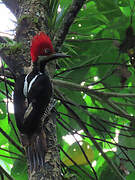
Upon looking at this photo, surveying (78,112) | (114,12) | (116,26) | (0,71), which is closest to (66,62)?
(78,112)

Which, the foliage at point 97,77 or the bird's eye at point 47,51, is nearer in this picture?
the foliage at point 97,77

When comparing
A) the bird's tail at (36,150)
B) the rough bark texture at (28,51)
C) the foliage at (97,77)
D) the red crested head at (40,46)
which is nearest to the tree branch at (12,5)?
the rough bark texture at (28,51)

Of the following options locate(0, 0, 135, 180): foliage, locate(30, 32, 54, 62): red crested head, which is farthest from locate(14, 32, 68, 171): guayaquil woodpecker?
locate(0, 0, 135, 180): foliage

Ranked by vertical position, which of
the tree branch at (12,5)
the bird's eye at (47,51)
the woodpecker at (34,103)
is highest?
the tree branch at (12,5)

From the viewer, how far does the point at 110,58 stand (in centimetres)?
182

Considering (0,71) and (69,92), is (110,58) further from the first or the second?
(0,71)

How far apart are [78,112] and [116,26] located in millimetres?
1275

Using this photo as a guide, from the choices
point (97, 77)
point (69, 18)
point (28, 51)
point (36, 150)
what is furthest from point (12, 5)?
point (36, 150)

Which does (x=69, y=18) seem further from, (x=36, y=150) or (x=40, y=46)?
(x=36, y=150)

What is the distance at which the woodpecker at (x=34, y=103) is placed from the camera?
1838mm

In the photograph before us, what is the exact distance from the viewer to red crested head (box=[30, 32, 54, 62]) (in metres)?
2.06

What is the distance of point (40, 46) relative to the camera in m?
2.13

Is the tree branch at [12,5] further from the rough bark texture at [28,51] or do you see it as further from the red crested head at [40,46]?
the red crested head at [40,46]

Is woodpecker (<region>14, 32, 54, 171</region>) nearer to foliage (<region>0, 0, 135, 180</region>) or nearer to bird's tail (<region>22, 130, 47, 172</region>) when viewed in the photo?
bird's tail (<region>22, 130, 47, 172</region>)
